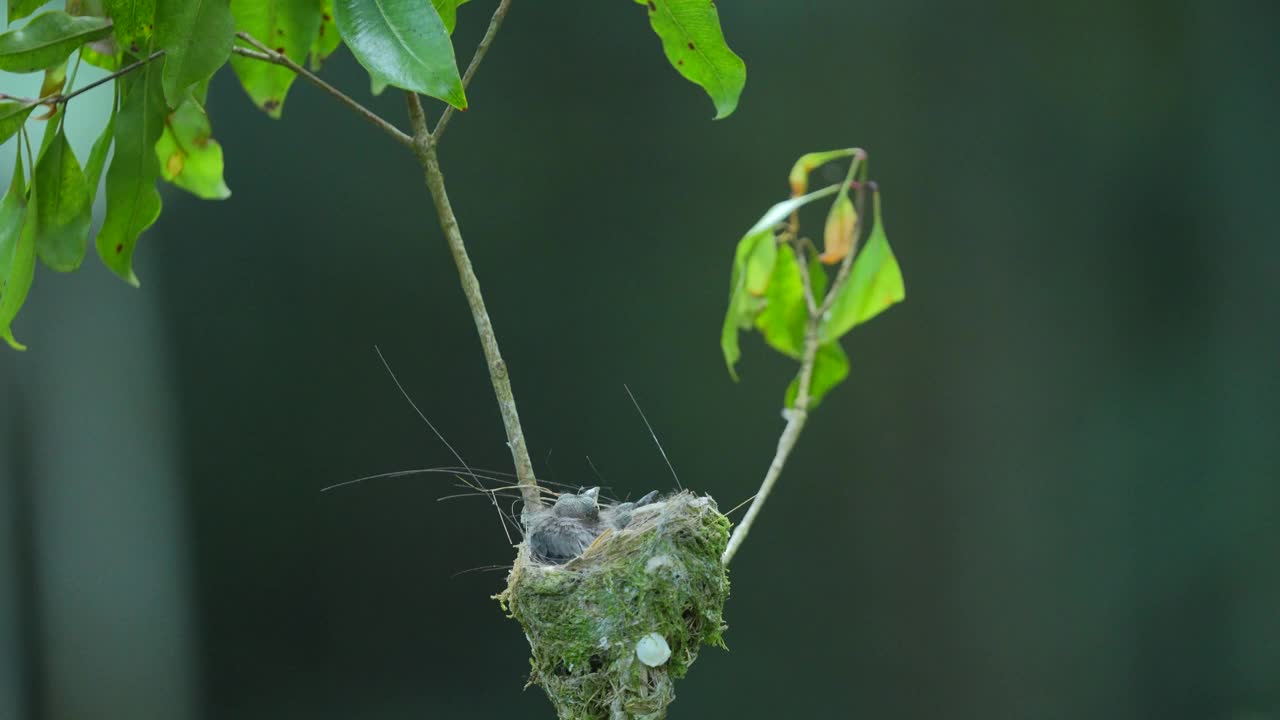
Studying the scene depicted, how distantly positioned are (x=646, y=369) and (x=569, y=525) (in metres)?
1.05

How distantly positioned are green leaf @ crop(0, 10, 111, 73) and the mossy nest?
589mm

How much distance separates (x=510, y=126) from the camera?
1995mm

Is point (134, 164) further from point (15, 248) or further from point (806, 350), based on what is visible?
point (806, 350)

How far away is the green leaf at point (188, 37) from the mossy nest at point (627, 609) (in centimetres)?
49

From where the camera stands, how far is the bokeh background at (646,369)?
200 cm

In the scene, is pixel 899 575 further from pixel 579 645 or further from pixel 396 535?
pixel 579 645

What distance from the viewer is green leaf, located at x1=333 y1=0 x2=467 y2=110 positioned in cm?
79

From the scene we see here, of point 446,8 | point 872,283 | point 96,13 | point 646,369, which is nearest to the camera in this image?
point 872,283

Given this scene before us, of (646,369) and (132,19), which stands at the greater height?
(132,19)

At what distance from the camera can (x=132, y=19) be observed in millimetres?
848

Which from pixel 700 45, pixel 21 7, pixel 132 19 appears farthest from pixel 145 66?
pixel 700 45

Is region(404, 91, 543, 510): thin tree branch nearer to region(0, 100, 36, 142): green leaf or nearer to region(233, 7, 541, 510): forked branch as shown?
region(233, 7, 541, 510): forked branch

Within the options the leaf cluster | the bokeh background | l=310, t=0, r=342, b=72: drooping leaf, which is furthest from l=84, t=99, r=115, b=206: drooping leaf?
the bokeh background

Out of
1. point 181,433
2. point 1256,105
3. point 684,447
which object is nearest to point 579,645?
point 684,447
